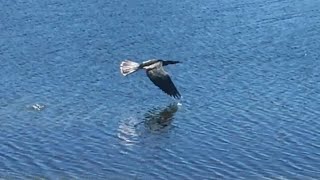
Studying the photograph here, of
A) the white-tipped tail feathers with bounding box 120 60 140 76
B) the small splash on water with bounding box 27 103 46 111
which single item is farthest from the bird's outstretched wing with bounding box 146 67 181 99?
the small splash on water with bounding box 27 103 46 111

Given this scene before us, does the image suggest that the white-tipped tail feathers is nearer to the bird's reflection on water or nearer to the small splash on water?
the bird's reflection on water

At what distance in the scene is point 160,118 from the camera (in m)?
25.0

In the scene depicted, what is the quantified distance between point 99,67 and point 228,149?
1000cm

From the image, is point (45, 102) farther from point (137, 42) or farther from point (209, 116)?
point (137, 42)

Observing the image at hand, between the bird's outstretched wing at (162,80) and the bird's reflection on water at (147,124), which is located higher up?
the bird's outstretched wing at (162,80)

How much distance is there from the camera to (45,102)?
1019 inches

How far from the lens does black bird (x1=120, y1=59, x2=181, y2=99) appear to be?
2544 centimetres

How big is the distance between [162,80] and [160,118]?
1.29 m

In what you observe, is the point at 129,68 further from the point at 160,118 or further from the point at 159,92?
the point at 159,92

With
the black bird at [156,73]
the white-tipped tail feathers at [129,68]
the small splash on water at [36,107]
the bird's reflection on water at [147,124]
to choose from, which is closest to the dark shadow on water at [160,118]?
the bird's reflection on water at [147,124]

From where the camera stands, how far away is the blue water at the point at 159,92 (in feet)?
68.7

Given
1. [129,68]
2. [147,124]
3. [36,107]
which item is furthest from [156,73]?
[36,107]

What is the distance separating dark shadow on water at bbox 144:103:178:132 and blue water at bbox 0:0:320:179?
0.12 ft

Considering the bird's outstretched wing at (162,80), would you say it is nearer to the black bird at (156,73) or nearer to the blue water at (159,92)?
the black bird at (156,73)
